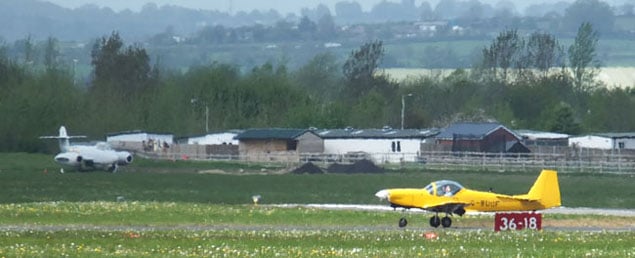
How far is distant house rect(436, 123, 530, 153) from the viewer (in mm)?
98062

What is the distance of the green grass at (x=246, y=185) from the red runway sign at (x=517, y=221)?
16.3 meters

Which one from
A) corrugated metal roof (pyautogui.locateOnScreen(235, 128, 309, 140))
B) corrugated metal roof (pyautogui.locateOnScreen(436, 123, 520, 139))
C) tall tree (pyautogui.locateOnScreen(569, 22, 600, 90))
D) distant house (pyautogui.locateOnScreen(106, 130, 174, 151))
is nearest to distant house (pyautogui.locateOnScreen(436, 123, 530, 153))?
corrugated metal roof (pyautogui.locateOnScreen(436, 123, 520, 139))

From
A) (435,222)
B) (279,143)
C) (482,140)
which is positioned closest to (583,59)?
(482,140)

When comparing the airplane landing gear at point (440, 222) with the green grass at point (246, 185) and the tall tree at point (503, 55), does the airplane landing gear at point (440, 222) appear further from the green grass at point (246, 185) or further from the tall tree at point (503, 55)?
the tall tree at point (503, 55)

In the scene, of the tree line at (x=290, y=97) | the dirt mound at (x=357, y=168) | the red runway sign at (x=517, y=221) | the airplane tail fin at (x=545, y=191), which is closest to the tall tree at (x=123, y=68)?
the tree line at (x=290, y=97)

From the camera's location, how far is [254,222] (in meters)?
44.0

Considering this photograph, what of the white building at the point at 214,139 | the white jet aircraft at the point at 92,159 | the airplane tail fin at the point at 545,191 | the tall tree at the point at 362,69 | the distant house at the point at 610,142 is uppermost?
the tall tree at the point at 362,69

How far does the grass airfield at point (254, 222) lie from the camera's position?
107 ft

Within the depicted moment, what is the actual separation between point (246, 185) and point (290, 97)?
211ft

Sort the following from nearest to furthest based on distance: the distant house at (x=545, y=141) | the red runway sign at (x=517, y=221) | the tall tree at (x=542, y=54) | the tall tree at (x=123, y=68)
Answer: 1. the red runway sign at (x=517, y=221)
2. the distant house at (x=545, y=141)
3. the tall tree at (x=123, y=68)
4. the tall tree at (x=542, y=54)

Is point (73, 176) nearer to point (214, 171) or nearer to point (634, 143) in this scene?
point (214, 171)

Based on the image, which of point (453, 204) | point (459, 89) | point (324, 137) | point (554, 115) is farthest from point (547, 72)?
point (453, 204)

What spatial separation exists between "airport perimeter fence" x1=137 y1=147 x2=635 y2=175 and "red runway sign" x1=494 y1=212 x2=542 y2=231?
1541 inches

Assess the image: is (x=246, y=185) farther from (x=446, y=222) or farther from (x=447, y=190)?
(x=446, y=222)
